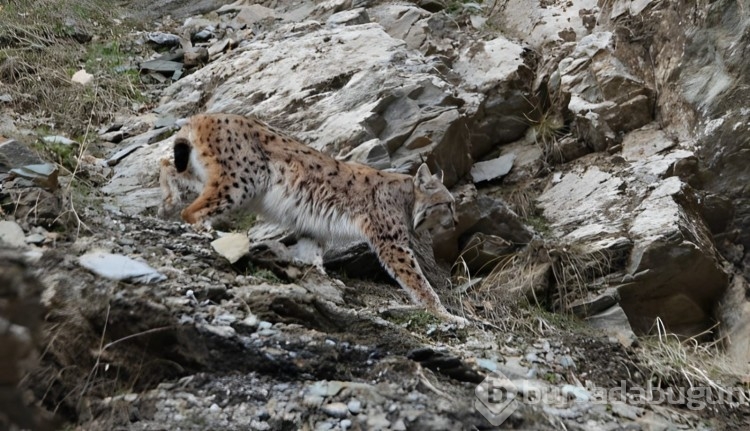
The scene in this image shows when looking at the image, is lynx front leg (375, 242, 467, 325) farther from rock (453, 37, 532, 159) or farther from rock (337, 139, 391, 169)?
rock (453, 37, 532, 159)

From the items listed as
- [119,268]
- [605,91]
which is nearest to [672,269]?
[605,91]

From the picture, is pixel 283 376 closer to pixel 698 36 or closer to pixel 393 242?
pixel 393 242

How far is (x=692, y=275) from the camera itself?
756 centimetres

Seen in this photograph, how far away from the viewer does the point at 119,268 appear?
4.89 metres

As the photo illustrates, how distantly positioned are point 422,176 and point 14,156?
3846mm

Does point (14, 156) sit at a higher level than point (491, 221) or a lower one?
higher

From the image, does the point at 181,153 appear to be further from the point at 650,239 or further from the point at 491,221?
the point at 650,239

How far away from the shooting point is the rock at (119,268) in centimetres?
479

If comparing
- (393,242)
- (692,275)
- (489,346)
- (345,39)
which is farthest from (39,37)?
(692,275)

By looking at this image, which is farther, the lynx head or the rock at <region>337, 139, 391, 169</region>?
the rock at <region>337, 139, 391, 169</region>

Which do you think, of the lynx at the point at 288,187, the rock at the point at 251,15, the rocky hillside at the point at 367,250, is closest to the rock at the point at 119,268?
the rocky hillside at the point at 367,250

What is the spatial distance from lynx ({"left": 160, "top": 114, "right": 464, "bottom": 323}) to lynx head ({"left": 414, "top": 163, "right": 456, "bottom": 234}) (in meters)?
0.24

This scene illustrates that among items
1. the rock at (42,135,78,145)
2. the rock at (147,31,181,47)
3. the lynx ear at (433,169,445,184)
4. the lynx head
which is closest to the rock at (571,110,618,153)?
the lynx ear at (433,169,445,184)

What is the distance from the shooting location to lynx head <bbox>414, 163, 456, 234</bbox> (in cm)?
795
